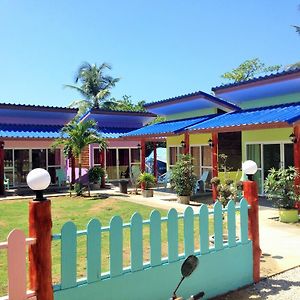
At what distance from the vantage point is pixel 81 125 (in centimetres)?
1908

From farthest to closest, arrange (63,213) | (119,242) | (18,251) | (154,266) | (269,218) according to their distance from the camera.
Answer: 1. (63,213)
2. (269,218)
3. (154,266)
4. (119,242)
5. (18,251)

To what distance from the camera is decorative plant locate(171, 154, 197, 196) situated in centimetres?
1514

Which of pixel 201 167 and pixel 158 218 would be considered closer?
pixel 158 218

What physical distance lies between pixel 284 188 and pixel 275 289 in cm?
602

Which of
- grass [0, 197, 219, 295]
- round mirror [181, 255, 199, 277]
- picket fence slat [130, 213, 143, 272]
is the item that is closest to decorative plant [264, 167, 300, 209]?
grass [0, 197, 219, 295]

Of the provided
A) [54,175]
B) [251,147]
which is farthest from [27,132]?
[251,147]

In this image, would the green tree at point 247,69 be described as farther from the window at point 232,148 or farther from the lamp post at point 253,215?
the lamp post at point 253,215

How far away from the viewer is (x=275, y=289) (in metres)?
5.60

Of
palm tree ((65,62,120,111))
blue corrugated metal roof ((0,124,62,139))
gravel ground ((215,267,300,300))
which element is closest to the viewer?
gravel ground ((215,267,300,300))

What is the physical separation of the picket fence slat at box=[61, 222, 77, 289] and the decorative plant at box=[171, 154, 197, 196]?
11.2 m

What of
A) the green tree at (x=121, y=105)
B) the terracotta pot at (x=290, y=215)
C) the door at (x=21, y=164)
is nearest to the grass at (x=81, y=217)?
the terracotta pot at (x=290, y=215)

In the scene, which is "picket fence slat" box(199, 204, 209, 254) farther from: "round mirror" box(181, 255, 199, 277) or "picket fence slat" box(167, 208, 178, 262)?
"round mirror" box(181, 255, 199, 277)

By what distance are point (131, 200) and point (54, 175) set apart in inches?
360

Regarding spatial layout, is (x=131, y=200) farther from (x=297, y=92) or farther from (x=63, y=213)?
(x=297, y=92)
